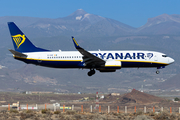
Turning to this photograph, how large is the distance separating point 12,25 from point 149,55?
100ft

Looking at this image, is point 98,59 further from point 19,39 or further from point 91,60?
point 19,39

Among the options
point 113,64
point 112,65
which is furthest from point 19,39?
point 113,64

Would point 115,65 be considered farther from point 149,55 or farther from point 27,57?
point 27,57

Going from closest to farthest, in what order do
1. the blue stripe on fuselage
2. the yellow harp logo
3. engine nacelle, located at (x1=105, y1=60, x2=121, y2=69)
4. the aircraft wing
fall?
the aircraft wing
engine nacelle, located at (x1=105, y1=60, x2=121, y2=69)
the blue stripe on fuselage
the yellow harp logo

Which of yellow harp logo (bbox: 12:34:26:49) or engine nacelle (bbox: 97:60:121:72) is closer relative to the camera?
engine nacelle (bbox: 97:60:121:72)

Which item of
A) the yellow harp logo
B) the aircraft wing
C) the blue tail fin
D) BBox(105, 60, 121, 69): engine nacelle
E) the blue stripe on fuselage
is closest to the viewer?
the aircraft wing

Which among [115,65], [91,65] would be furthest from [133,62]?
[91,65]

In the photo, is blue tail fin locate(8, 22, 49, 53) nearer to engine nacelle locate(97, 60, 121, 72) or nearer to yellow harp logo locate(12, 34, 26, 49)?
yellow harp logo locate(12, 34, 26, 49)

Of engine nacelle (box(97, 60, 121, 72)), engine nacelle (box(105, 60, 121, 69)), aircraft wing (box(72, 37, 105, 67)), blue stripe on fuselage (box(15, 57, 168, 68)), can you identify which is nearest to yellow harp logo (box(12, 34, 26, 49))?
blue stripe on fuselage (box(15, 57, 168, 68))

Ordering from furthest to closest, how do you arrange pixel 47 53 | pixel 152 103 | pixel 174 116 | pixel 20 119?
pixel 152 103 → pixel 47 53 → pixel 174 116 → pixel 20 119

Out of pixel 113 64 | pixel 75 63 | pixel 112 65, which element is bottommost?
pixel 112 65

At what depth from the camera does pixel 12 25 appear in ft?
235

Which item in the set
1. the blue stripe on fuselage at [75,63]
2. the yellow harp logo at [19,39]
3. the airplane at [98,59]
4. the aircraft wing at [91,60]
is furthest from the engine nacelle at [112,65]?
the yellow harp logo at [19,39]

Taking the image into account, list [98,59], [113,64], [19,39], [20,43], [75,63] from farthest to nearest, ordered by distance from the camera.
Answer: [19,39]
[20,43]
[75,63]
[113,64]
[98,59]
